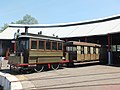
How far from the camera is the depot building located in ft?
85.6

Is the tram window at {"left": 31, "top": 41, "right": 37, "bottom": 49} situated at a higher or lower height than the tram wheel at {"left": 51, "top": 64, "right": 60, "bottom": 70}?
higher

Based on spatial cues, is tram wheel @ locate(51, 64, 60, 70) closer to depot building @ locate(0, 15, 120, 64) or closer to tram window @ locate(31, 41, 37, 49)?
tram window @ locate(31, 41, 37, 49)

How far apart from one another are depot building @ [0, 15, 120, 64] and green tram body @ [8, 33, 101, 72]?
5.54 m

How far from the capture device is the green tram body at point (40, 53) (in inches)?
624

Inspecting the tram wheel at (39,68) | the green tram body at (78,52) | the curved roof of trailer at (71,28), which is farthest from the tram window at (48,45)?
the curved roof of trailer at (71,28)

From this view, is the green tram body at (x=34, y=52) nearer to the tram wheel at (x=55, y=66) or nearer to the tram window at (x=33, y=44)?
the tram window at (x=33, y=44)

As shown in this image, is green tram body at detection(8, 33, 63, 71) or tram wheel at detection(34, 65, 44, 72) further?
tram wheel at detection(34, 65, 44, 72)

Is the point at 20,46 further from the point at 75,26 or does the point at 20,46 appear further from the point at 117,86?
the point at 75,26

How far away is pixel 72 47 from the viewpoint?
20594 mm

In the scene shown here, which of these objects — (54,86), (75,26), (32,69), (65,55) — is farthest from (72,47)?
(75,26)

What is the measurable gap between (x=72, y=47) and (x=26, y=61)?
237 inches

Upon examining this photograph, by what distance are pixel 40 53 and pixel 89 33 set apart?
1340 centimetres

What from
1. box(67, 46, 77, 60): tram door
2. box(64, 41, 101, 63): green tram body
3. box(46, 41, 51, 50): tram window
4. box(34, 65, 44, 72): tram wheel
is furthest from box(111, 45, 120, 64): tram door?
box(34, 65, 44, 72): tram wheel

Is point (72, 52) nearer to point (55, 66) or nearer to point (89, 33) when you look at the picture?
point (55, 66)
